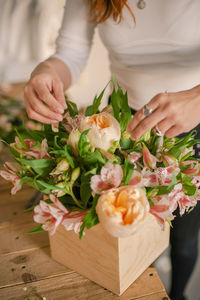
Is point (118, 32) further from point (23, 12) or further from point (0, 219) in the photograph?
point (23, 12)

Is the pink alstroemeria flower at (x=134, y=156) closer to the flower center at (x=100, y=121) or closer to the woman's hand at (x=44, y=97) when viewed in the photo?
the flower center at (x=100, y=121)

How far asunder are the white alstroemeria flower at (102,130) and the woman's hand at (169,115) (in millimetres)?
55

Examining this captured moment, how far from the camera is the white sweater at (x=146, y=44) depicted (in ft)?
2.82

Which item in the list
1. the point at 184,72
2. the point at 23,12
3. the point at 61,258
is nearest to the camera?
the point at 61,258

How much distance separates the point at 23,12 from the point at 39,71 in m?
1.89

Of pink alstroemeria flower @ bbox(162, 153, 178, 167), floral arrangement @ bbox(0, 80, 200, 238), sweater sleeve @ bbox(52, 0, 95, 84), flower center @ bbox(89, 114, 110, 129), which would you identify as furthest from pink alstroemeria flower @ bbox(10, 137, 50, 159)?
sweater sleeve @ bbox(52, 0, 95, 84)

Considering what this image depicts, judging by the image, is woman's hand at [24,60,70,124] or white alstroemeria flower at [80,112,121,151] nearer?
white alstroemeria flower at [80,112,121,151]

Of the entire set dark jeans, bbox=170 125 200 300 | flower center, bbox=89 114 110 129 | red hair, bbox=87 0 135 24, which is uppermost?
red hair, bbox=87 0 135 24

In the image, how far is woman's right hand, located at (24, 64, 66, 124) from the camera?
70 centimetres

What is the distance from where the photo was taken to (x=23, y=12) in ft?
8.18

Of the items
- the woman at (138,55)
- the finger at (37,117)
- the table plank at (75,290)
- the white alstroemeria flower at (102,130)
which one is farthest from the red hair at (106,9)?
the table plank at (75,290)

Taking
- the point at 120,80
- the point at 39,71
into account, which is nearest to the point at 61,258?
the point at 39,71

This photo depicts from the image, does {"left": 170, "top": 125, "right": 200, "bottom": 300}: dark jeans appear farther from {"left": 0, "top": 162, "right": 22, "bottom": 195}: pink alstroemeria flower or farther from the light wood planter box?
{"left": 0, "top": 162, "right": 22, "bottom": 195}: pink alstroemeria flower

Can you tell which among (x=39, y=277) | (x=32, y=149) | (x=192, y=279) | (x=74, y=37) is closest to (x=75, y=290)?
(x=39, y=277)
